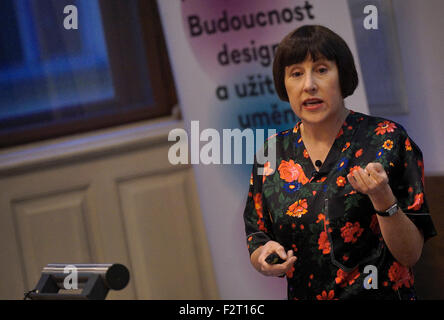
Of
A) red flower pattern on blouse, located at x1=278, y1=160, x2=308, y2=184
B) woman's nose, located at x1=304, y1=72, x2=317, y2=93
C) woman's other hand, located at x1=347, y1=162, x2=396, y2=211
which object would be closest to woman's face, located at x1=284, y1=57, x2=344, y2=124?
woman's nose, located at x1=304, y1=72, x2=317, y2=93

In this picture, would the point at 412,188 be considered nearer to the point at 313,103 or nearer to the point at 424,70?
the point at 313,103

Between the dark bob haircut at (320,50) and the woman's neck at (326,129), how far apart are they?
2.4 inches

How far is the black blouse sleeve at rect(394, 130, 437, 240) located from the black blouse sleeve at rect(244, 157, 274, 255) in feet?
1.19

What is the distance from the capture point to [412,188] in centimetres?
139

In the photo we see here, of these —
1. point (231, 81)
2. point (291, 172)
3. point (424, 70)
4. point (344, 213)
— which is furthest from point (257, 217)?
point (424, 70)

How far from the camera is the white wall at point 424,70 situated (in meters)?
2.51

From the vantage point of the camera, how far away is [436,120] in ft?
8.43

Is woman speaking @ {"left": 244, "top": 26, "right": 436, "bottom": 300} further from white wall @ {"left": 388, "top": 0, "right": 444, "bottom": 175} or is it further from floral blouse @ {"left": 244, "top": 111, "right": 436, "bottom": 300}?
white wall @ {"left": 388, "top": 0, "right": 444, "bottom": 175}

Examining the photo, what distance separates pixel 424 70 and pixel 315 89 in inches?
51.2

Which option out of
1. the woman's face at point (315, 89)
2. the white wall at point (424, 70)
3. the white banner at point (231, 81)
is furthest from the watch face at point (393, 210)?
the white wall at point (424, 70)
